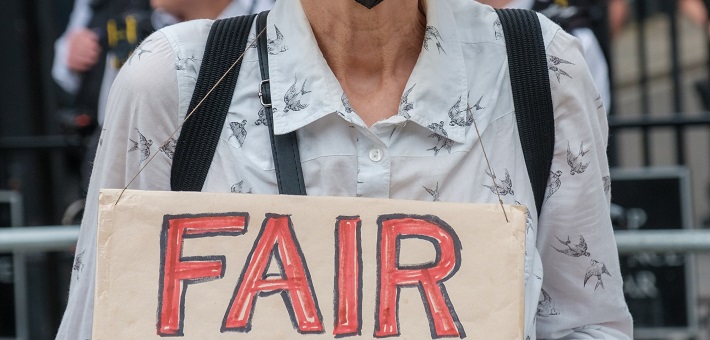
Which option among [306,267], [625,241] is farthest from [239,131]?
[625,241]

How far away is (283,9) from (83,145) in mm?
3307

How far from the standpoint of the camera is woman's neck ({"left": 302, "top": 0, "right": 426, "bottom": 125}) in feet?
5.99

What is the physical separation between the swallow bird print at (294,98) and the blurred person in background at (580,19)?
96.6 inches

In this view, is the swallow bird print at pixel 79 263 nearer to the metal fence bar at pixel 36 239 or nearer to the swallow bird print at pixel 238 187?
the swallow bird print at pixel 238 187

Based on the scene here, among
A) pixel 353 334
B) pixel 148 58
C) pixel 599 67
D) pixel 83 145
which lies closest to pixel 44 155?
pixel 83 145

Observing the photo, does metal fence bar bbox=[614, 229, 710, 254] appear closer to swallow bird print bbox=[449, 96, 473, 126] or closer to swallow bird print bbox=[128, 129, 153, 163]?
swallow bird print bbox=[449, 96, 473, 126]

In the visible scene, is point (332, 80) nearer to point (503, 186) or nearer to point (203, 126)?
point (203, 126)

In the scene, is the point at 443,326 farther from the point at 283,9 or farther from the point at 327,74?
the point at 283,9

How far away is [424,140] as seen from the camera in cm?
181

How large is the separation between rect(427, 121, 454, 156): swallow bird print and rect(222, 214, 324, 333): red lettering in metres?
0.31

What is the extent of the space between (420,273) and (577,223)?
16.4 inches

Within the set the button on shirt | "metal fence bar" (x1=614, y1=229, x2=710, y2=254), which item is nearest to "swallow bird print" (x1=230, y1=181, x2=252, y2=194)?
the button on shirt

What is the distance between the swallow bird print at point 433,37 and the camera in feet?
6.10

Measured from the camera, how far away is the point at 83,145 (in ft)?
16.4
